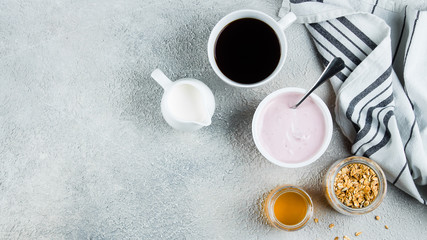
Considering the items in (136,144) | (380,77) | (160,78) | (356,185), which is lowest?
(356,185)

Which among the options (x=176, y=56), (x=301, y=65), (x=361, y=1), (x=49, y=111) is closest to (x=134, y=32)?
(x=176, y=56)

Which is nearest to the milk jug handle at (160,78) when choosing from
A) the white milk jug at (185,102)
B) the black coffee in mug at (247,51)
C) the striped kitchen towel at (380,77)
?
the white milk jug at (185,102)

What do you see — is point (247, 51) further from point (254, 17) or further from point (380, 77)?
point (380, 77)

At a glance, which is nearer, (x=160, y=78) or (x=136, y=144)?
(x=160, y=78)

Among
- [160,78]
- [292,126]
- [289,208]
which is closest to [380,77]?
[292,126]

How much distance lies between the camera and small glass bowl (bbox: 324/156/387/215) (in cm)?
93

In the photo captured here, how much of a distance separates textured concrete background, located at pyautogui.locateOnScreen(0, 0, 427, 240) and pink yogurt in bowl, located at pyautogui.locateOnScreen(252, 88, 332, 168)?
61mm

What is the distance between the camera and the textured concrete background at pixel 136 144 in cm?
100

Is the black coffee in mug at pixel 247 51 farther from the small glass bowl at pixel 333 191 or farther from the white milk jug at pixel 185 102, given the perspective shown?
the small glass bowl at pixel 333 191

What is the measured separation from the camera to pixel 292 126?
0.94 metres

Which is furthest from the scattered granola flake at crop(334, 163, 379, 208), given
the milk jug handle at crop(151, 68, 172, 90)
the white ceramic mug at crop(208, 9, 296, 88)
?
the milk jug handle at crop(151, 68, 172, 90)

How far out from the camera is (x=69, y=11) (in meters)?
1.00

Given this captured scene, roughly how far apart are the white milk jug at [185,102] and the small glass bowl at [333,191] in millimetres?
271

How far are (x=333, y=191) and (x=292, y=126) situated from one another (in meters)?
0.15
